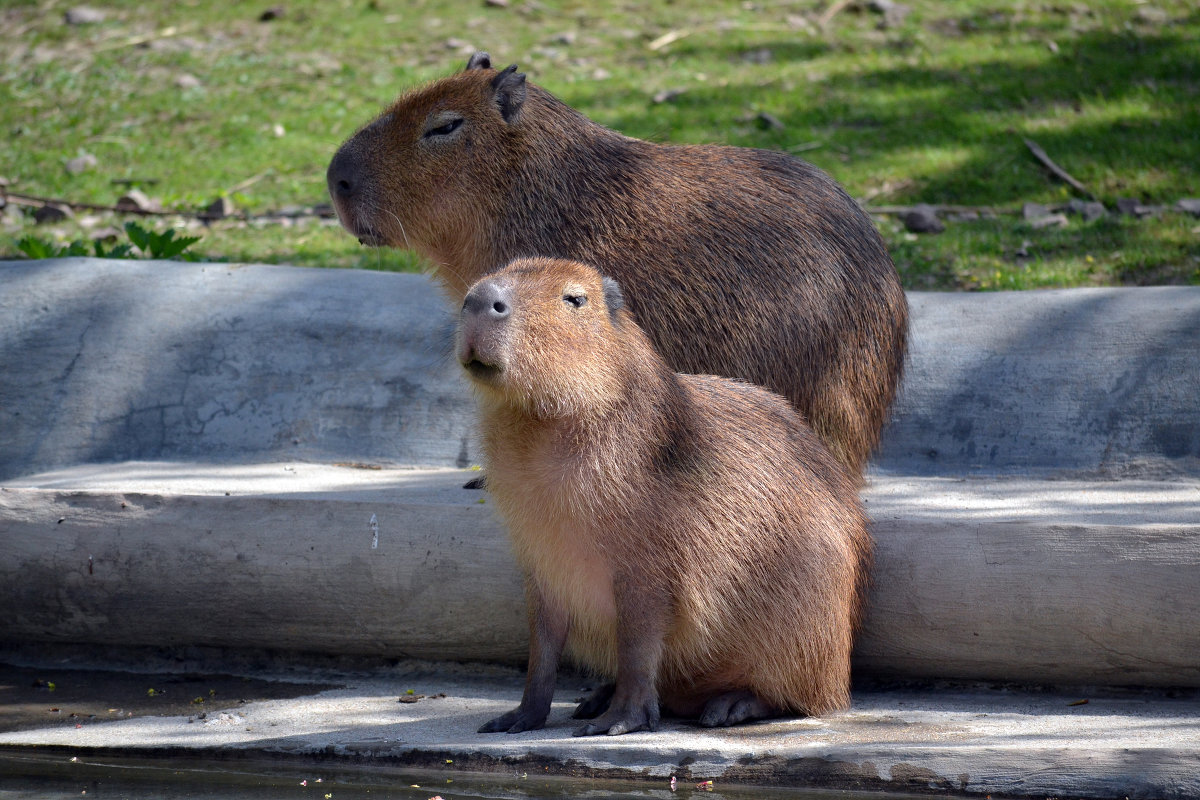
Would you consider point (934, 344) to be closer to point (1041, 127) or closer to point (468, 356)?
point (468, 356)

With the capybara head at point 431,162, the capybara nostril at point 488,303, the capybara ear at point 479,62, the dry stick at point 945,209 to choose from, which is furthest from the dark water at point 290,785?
the dry stick at point 945,209

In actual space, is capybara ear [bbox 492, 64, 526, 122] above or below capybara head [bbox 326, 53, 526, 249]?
above

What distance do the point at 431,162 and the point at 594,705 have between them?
1863 millimetres

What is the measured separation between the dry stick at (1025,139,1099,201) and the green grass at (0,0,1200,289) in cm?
8

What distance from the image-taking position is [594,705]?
3.43 metres

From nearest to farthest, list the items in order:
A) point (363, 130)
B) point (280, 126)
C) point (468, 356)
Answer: point (468, 356)
point (363, 130)
point (280, 126)

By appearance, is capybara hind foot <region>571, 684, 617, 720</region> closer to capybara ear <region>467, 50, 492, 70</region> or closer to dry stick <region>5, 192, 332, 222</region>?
capybara ear <region>467, 50, 492, 70</region>

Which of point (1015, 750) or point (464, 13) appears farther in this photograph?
point (464, 13)

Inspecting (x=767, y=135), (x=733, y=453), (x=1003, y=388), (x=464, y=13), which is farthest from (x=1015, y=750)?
(x=464, y=13)

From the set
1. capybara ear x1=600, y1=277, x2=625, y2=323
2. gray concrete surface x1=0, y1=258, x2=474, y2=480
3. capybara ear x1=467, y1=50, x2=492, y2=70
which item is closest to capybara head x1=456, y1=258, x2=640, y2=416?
capybara ear x1=600, y1=277, x2=625, y2=323

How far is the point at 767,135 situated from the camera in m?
7.95

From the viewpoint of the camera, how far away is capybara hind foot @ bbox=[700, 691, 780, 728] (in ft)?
11.0

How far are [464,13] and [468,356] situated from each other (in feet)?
24.4

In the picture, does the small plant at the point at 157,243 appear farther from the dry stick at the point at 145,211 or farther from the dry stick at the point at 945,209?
the dry stick at the point at 945,209
